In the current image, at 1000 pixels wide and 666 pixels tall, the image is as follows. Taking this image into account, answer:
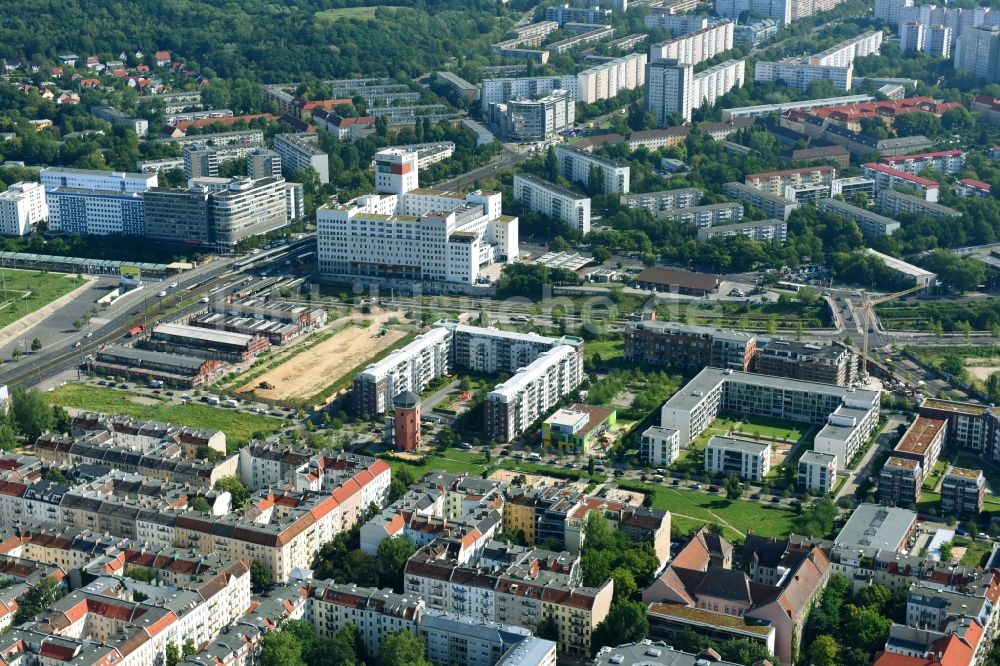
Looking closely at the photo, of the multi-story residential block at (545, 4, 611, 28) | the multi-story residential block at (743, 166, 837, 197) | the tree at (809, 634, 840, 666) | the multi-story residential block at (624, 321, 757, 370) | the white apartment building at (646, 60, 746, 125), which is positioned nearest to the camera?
the tree at (809, 634, 840, 666)

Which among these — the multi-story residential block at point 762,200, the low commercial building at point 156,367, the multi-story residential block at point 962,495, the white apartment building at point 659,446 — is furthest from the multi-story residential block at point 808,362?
the multi-story residential block at point 762,200

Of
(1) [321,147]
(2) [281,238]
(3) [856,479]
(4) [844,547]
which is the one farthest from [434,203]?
(4) [844,547]

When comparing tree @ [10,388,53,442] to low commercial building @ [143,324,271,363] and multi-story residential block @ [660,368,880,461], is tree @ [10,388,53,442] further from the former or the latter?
multi-story residential block @ [660,368,880,461]

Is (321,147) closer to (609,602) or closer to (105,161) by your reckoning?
(105,161)

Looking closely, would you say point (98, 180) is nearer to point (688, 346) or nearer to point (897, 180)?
point (688, 346)

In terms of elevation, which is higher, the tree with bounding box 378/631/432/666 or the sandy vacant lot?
the tree with bounding box 378/631/432/666

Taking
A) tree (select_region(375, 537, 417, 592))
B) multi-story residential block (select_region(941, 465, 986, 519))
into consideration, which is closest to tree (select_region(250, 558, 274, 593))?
tree (select_region(375, 537, 417, 592))
